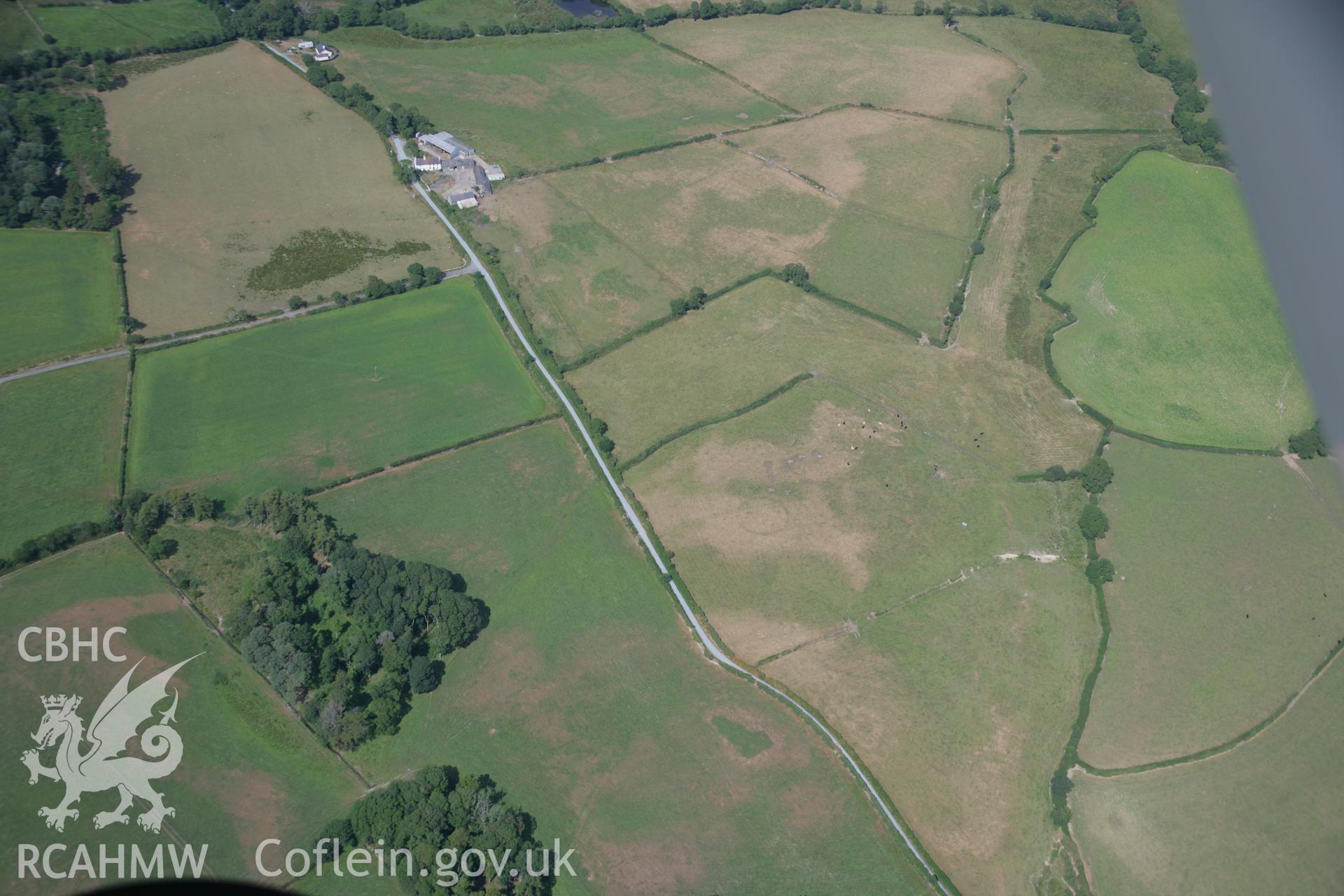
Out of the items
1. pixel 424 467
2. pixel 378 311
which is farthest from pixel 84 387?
pixel 424 467

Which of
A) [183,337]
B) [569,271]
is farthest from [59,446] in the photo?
[569,271]

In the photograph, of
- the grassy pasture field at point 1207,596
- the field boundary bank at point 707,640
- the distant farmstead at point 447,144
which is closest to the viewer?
the field boundary bank at point 707,640

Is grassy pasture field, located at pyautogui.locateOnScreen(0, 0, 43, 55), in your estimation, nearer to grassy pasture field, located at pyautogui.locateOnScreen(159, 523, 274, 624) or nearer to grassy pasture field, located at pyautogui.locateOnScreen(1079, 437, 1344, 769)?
grassy pasture field, located at pyautogui.locateOnScreen(159, 523, 274, 624)

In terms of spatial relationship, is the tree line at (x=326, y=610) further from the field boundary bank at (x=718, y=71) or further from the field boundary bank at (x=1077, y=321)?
the field boundary bank at (x=718, y=71)

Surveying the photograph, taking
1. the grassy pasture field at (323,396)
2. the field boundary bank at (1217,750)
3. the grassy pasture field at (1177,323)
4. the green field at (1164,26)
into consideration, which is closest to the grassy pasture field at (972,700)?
the field boundary bank at (1217,750)

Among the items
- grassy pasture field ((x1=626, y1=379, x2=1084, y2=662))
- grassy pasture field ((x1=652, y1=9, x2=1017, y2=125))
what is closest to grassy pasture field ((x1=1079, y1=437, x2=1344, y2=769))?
grassy pasture field ((x1=626, y1=379, x2=1084, y2=662))

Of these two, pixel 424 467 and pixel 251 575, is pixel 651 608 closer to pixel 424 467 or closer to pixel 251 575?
pixel 424 467
